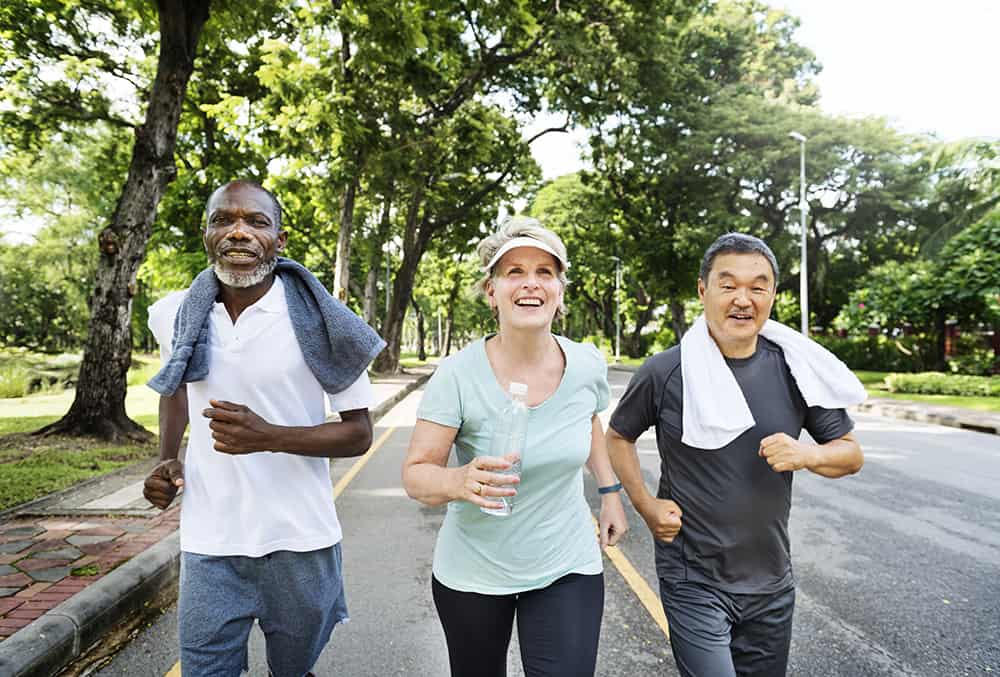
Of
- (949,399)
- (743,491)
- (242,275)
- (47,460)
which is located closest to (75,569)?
(242,275)

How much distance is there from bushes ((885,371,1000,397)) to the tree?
20.3 meters

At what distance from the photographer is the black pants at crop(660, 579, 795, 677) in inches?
90.1

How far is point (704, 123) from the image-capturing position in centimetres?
2850

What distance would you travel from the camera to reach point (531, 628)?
7.27ft

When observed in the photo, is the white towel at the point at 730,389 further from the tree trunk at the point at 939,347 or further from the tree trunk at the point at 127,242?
the tree trunk at the point at 939,347

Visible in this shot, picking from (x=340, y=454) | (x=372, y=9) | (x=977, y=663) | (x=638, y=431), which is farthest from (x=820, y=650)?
(x=372, y=9)

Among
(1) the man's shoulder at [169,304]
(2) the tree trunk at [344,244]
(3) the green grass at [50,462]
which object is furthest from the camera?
(2) the tree trunk at [344,244]

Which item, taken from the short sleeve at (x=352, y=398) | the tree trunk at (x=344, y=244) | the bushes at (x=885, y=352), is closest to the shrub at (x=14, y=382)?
the tree trunk at (x=344, y=244)

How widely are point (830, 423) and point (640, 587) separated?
2.60 m

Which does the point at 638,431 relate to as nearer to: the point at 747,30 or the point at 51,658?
the point at 51,658

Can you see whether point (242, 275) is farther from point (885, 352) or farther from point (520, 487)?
point (885, 352)

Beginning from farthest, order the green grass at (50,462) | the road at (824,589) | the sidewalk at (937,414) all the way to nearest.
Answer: the sidewalk at (937,414)
the green grass at (50,462)
the road at (824,589)

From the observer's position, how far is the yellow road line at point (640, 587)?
4111 millimetres

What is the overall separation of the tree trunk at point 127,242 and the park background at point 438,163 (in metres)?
0.03
